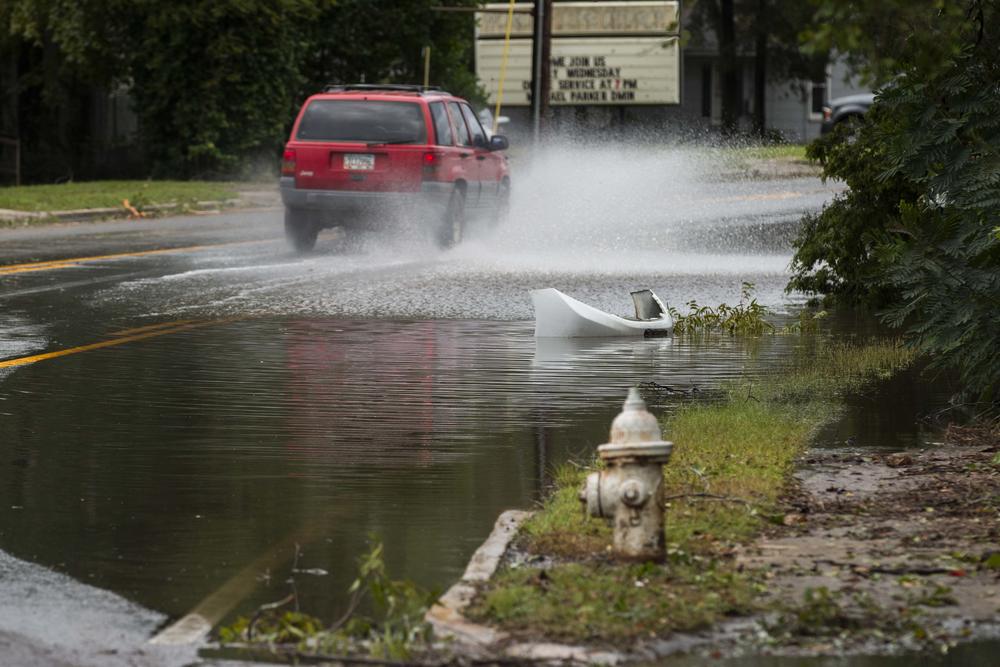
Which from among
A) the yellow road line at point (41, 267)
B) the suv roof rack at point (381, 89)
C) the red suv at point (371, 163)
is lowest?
the yellow road line at point (41, 267)

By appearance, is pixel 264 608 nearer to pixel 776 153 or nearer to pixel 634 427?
pixel 634 427

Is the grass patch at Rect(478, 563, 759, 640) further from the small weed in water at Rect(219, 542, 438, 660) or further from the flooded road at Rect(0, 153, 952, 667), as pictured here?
the flooded road at Rect(0, 153, 952, 667)

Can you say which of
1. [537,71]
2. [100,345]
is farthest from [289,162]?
[537,71]

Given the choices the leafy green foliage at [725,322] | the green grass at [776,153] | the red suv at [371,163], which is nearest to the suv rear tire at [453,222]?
the red suv at [371,163]

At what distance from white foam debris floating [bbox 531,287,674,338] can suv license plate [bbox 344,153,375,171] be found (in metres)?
8.42

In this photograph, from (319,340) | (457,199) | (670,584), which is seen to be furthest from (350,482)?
(457,199)

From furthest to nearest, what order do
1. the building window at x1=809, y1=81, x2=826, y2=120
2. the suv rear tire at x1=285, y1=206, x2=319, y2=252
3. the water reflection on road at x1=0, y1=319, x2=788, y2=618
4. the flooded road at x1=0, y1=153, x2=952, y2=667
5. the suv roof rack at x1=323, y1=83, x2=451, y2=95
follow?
the building window at x1=809, y1=81, x2=826, y2=120
the suv roof rack at x1=323, y1=83, x2=451, y2=95
the suv rear tire at x1=285, y1=206, x2=319, y2=252
the flooded road at x1=0, y1=153, x2=952, y2=667
the water reflection on road at x1=0, y1=319, x2=788, y2=618

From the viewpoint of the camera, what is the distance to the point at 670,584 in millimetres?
6402

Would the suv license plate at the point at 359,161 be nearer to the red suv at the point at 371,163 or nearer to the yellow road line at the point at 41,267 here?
the red suv at the point at 371,163

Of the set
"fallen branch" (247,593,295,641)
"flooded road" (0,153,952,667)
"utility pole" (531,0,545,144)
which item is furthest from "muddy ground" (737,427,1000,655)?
"utility pole" (531,0,545,144)

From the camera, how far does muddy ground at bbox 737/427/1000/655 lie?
5.99 m

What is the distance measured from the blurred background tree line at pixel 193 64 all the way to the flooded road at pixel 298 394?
14.9m

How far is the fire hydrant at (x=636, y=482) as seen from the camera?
662 cm

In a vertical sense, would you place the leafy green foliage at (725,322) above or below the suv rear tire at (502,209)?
below
